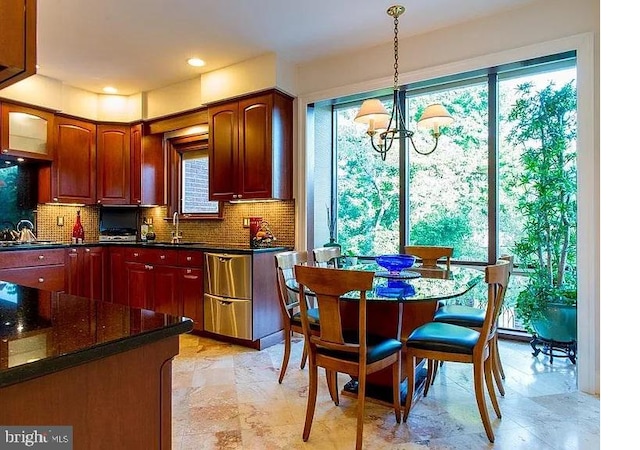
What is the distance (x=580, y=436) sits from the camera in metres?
2.05

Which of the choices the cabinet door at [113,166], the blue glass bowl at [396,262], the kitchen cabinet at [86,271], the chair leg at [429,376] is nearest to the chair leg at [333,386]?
the chair leg at [429,376]

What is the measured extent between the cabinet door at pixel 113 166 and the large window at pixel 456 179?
2.77 m

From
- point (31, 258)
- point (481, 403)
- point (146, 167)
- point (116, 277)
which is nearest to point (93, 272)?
point (116, 277)

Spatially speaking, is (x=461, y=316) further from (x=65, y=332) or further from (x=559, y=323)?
(x=65, y=332)

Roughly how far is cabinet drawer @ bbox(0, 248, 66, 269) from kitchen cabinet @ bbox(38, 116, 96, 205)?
70 cm

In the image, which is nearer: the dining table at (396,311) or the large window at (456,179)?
the dining table at (396,311)

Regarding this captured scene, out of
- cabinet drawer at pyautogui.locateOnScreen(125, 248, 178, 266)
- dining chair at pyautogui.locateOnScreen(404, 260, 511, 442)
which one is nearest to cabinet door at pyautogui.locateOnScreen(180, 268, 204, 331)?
cabinet drawer at pyautogui.locateOnScreen(125, 248, 178, 266)

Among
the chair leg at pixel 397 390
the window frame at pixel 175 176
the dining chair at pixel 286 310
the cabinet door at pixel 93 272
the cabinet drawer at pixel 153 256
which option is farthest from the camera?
the window frame at pixel 175 176

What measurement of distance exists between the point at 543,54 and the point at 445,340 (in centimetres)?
226

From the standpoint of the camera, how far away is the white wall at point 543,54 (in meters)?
2.63

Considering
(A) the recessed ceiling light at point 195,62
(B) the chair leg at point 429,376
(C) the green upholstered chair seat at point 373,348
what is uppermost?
(A) the recessed ceiling light at point 195,62

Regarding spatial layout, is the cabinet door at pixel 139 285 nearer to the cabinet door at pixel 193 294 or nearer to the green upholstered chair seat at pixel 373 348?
the cabinet door at pixel 193 294
